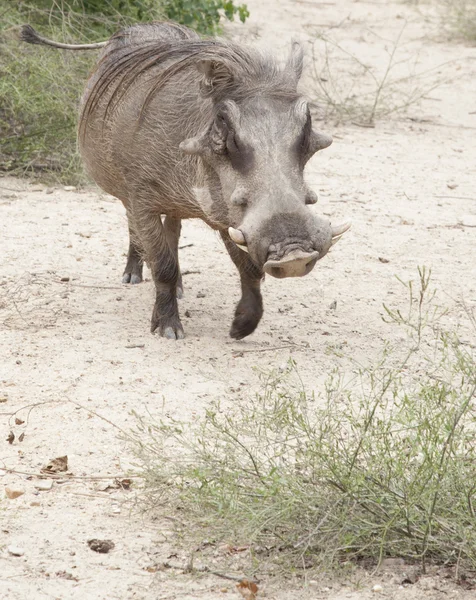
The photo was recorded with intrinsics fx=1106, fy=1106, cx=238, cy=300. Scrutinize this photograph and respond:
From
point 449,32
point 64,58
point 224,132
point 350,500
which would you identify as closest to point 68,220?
point 64,58

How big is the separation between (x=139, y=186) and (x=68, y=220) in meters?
1.74

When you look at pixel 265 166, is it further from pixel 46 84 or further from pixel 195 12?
pixel 195 12

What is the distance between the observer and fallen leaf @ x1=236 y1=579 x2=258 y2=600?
2.92 meters

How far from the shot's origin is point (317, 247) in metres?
4.13

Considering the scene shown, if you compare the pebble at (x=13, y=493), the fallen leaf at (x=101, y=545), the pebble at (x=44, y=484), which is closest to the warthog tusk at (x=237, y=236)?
the pebble at (x=44, y=484)

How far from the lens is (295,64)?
15.5 feet

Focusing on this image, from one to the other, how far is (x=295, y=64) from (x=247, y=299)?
3.45ft

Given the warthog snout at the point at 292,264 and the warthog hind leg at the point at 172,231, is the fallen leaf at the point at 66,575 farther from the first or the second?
the warthog hind leg at the point at 172,231

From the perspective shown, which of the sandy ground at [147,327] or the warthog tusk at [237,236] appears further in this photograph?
the warthog tusk at [237,236]

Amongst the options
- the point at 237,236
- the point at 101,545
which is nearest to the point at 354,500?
the point at 101,545

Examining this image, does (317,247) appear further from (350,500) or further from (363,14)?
(363,14)

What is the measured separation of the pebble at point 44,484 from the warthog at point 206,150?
1114 mm

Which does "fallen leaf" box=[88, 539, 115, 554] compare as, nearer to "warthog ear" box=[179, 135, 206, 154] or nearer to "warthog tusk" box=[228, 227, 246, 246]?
"warthog tusk" box=[228, 227, 246, 246]

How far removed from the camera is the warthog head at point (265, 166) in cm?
411
